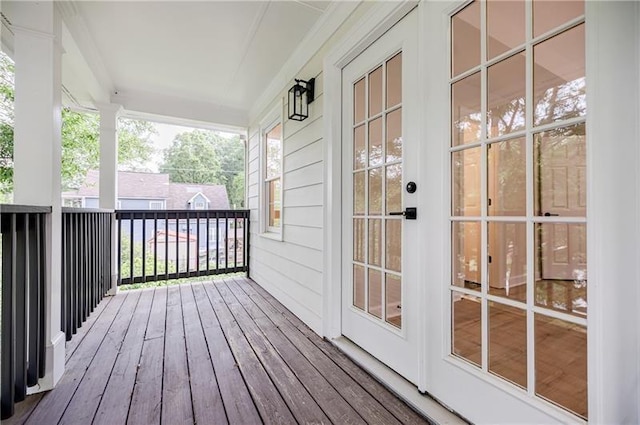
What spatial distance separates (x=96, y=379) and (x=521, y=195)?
2507 millimetres

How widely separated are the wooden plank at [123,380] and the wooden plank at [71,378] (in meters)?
0.17

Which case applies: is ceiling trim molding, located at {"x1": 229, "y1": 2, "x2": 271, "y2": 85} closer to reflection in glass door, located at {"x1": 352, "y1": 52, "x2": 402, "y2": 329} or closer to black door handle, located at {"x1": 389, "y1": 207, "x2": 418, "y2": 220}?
reflection in glass door, located at {"x1": 352, "y1": 52, "x2": 402, "y2": 329}

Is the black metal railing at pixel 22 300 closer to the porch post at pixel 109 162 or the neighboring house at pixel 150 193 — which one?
the porch post at pixel 109 162

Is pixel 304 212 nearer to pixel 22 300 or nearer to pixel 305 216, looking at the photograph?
pixel 305 216

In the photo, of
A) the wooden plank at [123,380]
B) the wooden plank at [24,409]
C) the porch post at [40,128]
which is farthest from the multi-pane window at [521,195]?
the porch post at [40,128]

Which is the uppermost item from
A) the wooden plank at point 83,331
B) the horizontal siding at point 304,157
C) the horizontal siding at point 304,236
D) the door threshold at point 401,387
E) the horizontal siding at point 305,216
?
the horizontal siding at point 304,157

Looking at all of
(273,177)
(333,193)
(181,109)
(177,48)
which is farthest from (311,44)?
(181,109)

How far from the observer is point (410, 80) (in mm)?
1623

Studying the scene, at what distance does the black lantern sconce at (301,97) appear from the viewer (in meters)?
2.57

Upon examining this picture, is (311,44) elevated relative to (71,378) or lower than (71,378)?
elevated

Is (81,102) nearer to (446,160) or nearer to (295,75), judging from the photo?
(295,75)

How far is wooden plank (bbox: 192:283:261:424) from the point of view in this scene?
55.2 inches

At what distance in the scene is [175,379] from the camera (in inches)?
67.1

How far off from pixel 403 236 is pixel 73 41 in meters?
3.05
